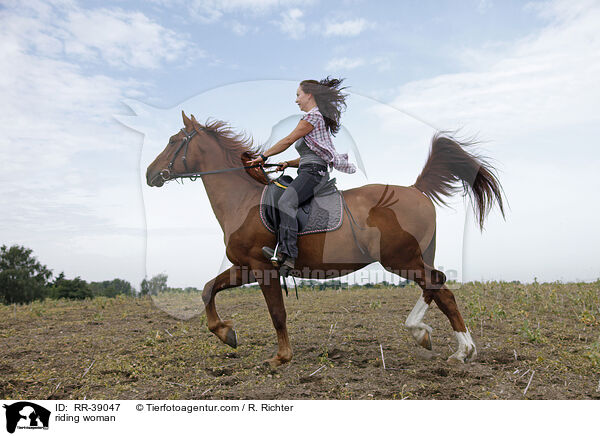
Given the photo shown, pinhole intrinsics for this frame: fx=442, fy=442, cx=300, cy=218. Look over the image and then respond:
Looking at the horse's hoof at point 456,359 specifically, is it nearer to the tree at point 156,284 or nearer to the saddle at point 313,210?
the saddle at point 313,210

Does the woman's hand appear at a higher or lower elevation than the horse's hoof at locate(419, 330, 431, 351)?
higher

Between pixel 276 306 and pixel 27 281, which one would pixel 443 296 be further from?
pixel 27 281

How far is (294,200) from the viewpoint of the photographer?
5.08 metres

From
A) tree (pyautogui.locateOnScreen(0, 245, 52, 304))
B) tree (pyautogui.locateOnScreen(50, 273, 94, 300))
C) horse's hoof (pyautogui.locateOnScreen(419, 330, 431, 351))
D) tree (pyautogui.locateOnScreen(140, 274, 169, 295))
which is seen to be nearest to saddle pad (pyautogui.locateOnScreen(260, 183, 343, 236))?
tree (pyautogui.locateOnScreen(140, 274, 169, 295))

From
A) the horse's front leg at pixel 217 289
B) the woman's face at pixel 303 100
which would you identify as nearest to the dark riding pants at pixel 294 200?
the woman's face at pixel 303 100

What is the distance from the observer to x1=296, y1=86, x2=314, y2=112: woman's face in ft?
16.3

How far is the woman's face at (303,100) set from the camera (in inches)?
196

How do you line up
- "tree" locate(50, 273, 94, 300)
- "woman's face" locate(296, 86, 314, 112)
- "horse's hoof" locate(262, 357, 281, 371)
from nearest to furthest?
"woman's face" locate(296, 86, 314, 112), "horse's hoof" locate(262, 357, 281, 371), "tree" locate(50, 273, 94, 300)

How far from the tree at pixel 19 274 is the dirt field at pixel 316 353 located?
394 inches

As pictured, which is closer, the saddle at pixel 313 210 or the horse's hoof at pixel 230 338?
the saddle at pixel 313 210

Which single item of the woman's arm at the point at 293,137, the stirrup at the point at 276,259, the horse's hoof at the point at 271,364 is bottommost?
the horse's hoof at the point at 271,364

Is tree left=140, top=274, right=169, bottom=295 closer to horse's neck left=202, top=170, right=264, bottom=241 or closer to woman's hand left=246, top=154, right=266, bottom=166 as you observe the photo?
horse's neck left=202, top=170, right=264, bottom=241

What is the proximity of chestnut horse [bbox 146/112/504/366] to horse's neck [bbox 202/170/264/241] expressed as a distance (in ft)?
0.04
